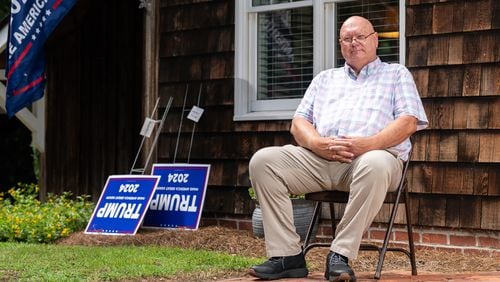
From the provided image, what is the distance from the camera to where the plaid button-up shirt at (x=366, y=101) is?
387 centimetres

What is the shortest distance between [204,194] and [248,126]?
595 mm

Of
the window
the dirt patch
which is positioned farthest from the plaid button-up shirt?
the window

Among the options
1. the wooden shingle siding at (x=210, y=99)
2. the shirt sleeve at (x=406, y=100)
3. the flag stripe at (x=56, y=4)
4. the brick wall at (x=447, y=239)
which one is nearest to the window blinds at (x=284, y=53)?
the wooden shingle siding at (x=210, y=99)

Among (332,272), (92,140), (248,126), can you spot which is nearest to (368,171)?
(332,272)

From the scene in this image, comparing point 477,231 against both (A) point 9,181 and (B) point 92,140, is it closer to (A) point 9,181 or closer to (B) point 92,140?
(B) point 92,140

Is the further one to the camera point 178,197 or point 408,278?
point 178,197

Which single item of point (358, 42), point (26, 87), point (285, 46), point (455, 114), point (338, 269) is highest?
point (285, 46)

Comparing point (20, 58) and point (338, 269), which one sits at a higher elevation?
point (20, 58)

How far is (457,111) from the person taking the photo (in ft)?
16.8

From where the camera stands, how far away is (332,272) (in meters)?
3.53

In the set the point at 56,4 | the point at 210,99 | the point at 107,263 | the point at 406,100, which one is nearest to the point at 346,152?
the point at 406,100

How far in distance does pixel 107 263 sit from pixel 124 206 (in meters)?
1.76

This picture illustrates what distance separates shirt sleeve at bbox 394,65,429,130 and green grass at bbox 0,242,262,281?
1.15 metres

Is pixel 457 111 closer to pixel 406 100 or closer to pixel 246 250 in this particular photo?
pixel 406 100
